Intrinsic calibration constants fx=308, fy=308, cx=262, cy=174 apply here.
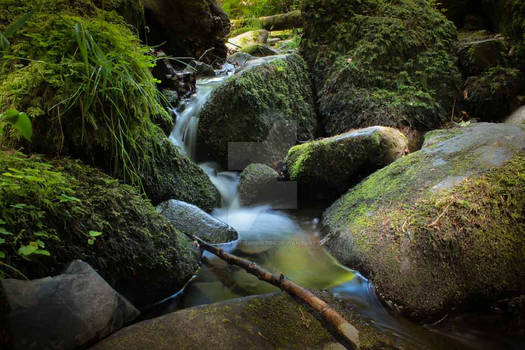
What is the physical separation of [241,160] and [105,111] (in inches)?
113

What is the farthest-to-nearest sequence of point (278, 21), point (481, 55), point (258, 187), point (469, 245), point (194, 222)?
1. point (278, 21)
2. point (481, 55)
3. point (258, 187)
4. point (194, 222)
5. point (469, 245)

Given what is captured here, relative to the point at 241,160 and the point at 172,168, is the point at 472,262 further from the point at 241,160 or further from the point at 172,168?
the point at 241,160

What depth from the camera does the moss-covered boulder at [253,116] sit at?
5.03 meters

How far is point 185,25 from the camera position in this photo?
675 centimetres

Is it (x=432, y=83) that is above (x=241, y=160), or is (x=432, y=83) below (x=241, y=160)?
above

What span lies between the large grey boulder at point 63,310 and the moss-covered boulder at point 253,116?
3.55 m

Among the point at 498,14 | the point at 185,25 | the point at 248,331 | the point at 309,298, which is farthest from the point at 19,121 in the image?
the point at 498,14

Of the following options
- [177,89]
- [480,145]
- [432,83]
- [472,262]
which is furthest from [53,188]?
[432,83]

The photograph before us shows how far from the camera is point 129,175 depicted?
2.71 m

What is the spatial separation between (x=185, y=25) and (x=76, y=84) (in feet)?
17.3

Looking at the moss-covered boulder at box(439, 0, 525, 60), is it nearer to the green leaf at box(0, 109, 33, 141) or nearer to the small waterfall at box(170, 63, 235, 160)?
the small waterfall at box(170, 63, 235, 160)

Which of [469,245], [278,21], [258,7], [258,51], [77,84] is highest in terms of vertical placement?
[258,7]

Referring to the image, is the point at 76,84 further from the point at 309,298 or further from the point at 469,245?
the point at 469,245

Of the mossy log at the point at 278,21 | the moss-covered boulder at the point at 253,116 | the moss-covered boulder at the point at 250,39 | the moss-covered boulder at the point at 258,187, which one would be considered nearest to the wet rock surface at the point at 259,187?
the moss-covered boulder at the point at 258,187
